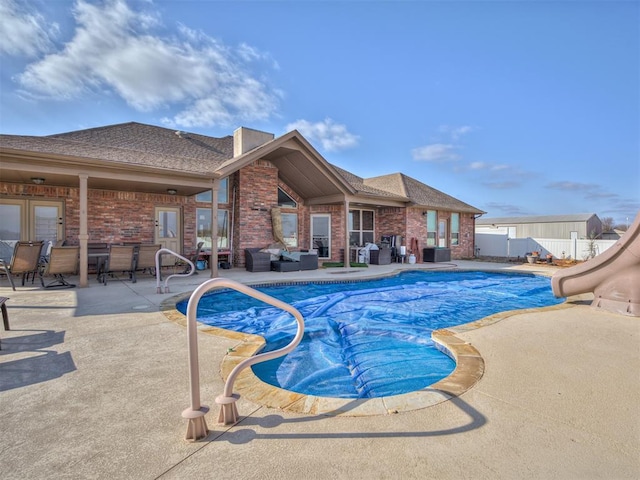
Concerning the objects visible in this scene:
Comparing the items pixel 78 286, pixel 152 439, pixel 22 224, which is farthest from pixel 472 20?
pixel 22 224

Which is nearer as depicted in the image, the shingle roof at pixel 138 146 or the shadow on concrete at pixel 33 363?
the shadow on concrete at pixel 33 363

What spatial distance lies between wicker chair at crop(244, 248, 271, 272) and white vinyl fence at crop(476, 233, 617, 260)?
1391cm

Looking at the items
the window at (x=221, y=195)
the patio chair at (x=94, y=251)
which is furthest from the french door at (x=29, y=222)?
the window at (x=221, y=195)

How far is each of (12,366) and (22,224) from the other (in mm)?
8795

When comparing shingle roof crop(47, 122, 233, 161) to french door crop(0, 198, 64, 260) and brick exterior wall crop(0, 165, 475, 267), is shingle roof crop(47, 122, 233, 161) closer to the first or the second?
brick exterior wall crop(0, 165, 475, 267)

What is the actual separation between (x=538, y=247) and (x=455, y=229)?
14.7 ft

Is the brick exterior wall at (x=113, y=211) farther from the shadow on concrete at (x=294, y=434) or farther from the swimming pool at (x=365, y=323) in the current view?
the shadow on concrete at (x=294, y=434)

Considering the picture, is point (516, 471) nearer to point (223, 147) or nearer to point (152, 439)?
point (152, 439)

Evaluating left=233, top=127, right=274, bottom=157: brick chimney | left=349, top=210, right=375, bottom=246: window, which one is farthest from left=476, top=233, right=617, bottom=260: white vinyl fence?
left=233, top=127, right=274, bottom=157: brick chimney

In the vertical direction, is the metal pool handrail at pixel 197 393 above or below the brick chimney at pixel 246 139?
below

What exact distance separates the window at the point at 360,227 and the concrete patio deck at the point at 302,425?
479 inches

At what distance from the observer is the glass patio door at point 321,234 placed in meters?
14.6

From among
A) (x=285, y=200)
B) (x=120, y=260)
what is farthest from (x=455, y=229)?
(x=120, y=260)

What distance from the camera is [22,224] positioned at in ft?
31.2
